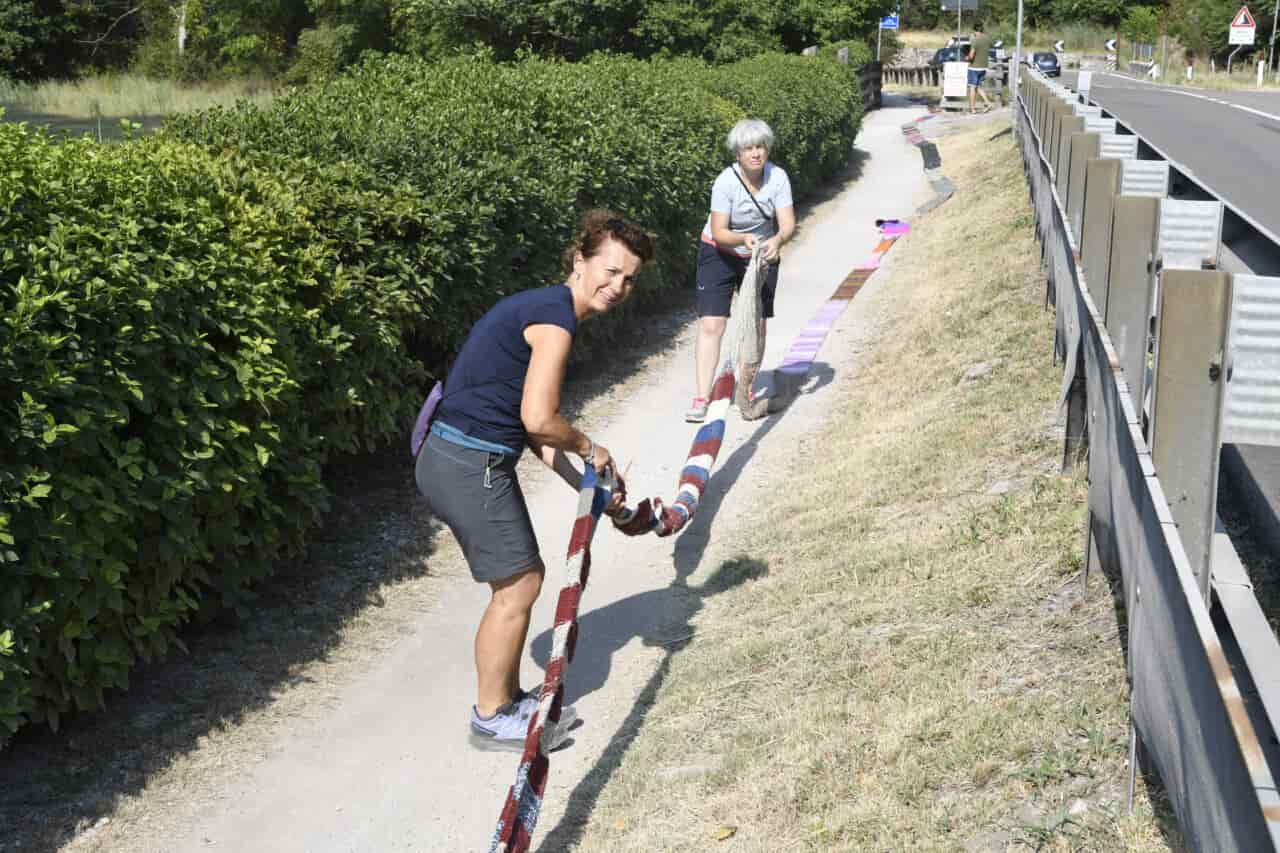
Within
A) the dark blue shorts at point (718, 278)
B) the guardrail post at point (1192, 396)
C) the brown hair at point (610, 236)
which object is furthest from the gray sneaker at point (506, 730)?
the dark blue shorts at point (718, 278)

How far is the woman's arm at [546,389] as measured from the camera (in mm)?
4777

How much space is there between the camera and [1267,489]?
6.32 m

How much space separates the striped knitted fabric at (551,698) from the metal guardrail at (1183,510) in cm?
178

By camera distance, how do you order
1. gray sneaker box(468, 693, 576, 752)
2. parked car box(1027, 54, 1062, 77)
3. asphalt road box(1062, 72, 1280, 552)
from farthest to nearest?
parked car box(1027, 54, 1062, 77)
asphalt road box(1062, 72, 1280, 552)
gray sneaker box(468, 693, 576, 752)

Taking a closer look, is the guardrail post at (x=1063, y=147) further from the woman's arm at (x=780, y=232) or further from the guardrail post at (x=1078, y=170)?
the woman's arm at (x=780, y=232)

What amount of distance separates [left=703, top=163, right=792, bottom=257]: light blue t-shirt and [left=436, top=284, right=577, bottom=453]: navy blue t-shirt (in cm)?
430

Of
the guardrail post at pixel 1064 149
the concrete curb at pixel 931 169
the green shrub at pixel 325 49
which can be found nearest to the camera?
the guardrail post at pixel 1064 149

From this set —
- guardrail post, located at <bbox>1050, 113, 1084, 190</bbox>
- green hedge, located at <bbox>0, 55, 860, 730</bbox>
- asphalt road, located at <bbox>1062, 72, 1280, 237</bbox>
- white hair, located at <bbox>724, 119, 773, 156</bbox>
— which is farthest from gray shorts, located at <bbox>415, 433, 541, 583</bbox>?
asphalt road, located at <bbox>1062, 72, 1280, 237</bbox>

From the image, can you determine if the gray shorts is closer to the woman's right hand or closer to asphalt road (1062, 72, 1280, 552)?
the woman's right hand

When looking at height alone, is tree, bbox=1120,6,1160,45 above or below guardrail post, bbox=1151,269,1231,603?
above

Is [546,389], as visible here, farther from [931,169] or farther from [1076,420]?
[931,169]

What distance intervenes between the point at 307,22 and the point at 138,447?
66.4m

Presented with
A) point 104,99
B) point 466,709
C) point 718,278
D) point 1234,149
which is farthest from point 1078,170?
point 104,99

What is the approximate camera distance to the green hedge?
15.8 ft
